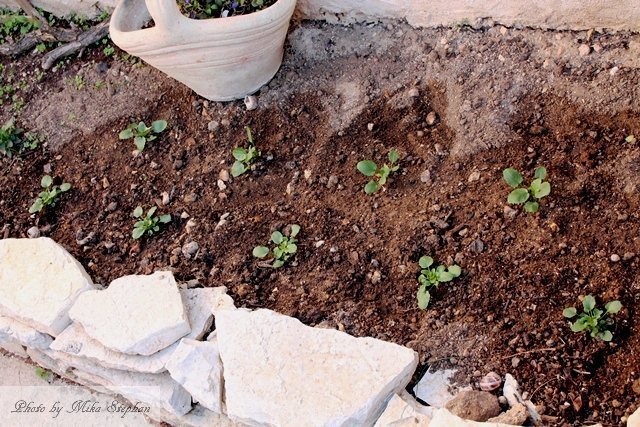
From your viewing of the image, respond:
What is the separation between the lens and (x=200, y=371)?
92.7 inches

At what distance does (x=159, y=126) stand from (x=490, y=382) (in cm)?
171

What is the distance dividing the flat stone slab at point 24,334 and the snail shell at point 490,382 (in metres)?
1.58

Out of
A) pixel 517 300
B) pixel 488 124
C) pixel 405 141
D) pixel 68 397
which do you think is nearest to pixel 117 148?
pixel 68 397

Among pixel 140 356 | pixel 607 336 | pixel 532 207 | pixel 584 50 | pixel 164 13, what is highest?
pixel 164 13

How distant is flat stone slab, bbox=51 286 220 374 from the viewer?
8.11 feet

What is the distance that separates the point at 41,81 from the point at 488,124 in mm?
2105

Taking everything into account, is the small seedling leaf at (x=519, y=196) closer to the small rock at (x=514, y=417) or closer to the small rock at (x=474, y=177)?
the small rock at (x=474, y=177)

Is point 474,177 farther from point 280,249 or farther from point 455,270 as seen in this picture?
point 280,249

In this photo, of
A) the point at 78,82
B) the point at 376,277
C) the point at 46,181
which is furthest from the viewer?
the point at 78,82

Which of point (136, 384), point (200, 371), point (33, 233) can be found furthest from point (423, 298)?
point (33, 233)

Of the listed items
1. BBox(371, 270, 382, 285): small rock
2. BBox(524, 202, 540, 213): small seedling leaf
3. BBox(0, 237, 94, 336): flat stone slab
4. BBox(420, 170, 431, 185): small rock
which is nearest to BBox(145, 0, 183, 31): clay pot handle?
BBox(0, 237, 94, 336): flat stone slab

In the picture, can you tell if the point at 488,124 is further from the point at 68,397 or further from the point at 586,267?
the point at 68,397

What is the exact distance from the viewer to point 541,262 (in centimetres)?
232

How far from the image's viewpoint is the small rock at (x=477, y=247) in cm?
240
